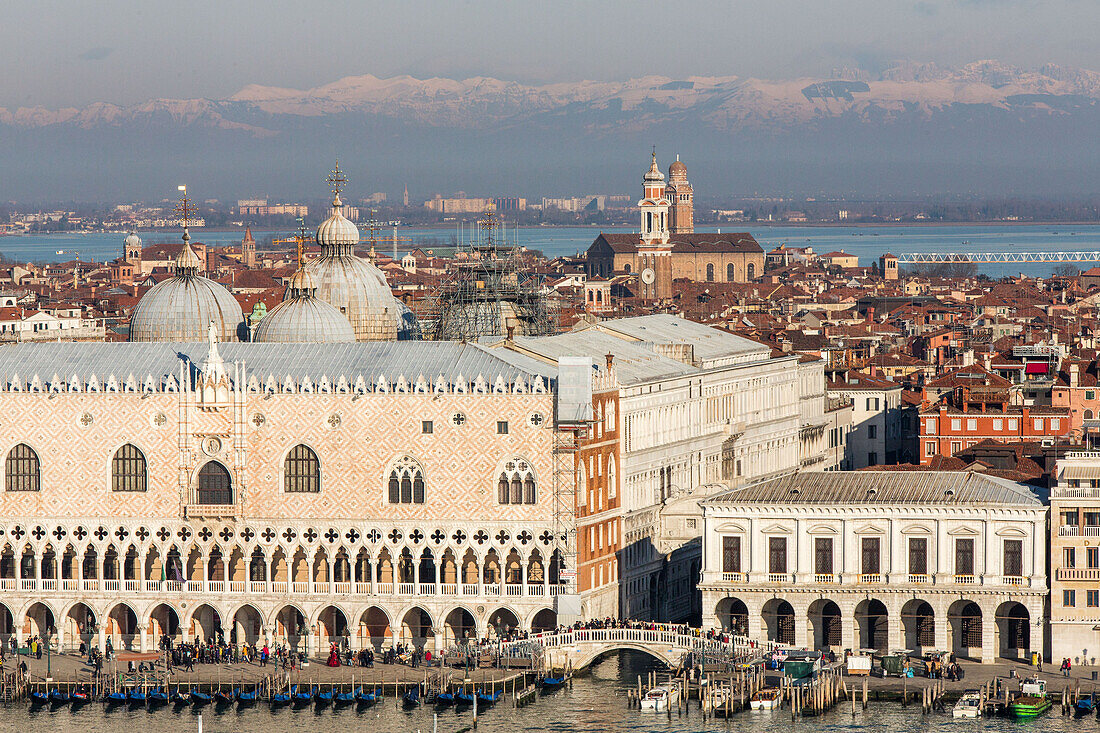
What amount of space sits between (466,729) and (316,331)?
19.0m

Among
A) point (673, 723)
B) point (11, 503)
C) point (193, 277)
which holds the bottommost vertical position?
point (673, 723)

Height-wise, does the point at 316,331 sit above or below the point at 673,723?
above

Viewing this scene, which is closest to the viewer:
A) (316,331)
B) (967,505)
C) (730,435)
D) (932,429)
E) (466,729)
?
(466,729)

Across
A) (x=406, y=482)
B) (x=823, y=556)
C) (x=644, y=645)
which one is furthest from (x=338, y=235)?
(x=823, y=556)

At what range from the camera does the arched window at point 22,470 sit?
2564 inches

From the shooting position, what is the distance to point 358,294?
77938mm

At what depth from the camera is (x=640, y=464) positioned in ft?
224

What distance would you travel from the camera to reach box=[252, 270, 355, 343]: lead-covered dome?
7200 centimetres

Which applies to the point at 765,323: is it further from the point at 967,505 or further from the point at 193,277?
the point at 967,505

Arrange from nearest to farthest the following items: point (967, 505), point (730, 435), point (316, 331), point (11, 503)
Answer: point (967, 505) < point (11, 503) < point (316, 331) < point (730, 435)

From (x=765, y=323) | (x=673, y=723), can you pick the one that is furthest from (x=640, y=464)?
(x=765, y=323)

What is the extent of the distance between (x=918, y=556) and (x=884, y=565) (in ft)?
2.61

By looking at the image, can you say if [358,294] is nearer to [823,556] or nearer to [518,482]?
[518,482]

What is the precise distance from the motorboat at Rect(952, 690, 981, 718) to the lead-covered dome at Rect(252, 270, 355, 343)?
22.7 meters
